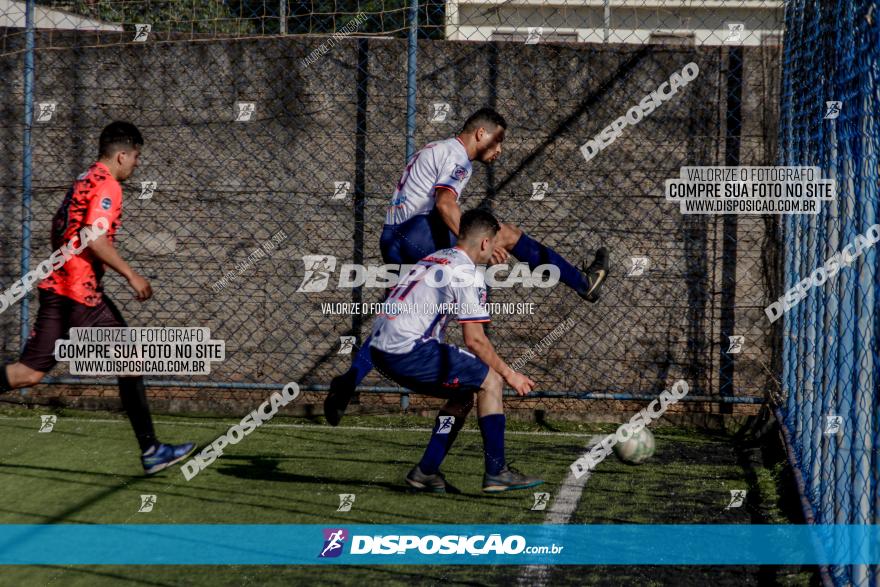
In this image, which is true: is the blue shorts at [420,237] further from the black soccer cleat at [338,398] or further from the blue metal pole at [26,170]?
the blue metal pole at [26,170]

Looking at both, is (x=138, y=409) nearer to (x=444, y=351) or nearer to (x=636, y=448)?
(x=444, y=351)

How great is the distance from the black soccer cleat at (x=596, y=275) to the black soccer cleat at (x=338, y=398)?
1989 millimetres

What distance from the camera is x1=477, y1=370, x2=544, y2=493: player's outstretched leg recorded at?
6.15 meters

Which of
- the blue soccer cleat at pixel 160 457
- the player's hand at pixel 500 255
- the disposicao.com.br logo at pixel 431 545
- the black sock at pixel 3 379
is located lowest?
the disposicao.com.br logo at pixel 431 545

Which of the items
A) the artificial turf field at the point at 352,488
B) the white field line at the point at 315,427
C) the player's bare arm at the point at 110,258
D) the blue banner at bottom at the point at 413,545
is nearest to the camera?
the artificial turf field at the point at 352,488

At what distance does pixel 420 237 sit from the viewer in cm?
729

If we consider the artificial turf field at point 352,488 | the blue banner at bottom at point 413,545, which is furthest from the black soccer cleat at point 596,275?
the blue banner at bottom at point 413,545

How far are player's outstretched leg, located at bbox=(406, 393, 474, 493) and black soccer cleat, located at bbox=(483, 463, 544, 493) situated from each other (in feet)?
0.96

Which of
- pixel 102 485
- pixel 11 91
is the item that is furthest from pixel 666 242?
pixel 11 91

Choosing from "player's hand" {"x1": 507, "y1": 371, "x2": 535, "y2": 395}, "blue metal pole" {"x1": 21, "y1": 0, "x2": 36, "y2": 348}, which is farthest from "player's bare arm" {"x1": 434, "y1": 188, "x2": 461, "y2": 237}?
"blue metal pole" {"x1": 21, "y1": 0, "x2": 36, "y2": 348}

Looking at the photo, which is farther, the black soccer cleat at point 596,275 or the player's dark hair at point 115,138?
the black soccer cleat at point 596,275

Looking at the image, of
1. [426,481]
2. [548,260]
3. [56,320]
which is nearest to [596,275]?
[548,260]

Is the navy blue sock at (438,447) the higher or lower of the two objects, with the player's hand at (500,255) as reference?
lower

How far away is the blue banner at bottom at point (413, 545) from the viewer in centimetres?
503
